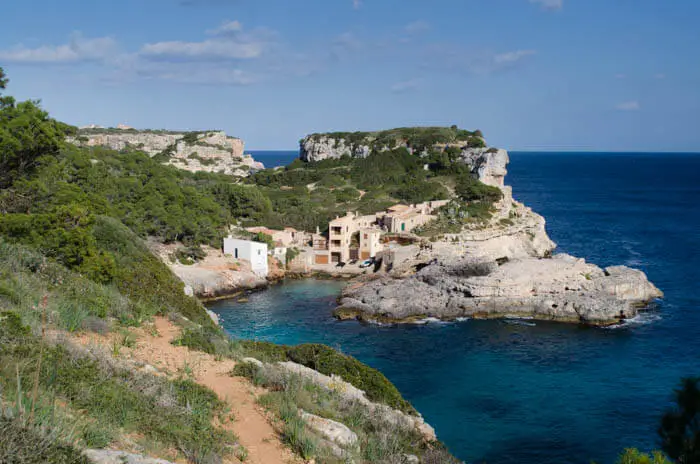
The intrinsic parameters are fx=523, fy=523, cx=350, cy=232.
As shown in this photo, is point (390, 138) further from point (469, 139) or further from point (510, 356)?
point (510, 356)

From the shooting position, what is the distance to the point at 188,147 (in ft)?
289

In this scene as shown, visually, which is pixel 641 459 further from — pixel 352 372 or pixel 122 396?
Answer: pixel 352 372

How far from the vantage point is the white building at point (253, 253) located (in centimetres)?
3678

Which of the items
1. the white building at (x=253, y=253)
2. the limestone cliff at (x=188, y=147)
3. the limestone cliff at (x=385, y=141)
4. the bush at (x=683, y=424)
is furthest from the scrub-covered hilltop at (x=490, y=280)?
the limestone cliff at (x=188, y=147)

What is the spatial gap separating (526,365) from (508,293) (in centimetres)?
771

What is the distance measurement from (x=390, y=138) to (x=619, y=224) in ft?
126

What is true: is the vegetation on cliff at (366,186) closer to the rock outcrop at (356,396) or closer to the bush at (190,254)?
A: the bush at (190,254)

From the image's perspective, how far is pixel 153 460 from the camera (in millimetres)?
4922

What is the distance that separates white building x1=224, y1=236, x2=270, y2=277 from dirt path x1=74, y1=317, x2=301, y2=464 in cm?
2531

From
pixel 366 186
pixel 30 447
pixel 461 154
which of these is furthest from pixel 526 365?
pixel 461 154

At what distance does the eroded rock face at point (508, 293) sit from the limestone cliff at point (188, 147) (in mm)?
56358

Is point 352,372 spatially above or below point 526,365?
above

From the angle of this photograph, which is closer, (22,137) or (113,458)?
(113,458)

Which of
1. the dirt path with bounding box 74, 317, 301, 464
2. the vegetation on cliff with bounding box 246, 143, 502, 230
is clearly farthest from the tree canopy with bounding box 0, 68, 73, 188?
the vegetation on cliff with bounding box 246, 143, 502, 230
